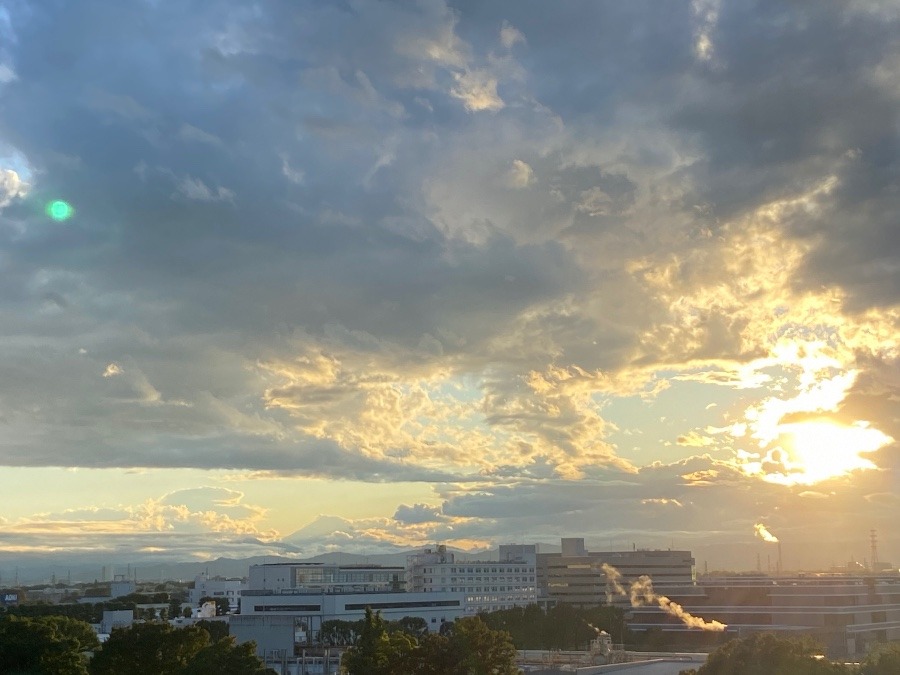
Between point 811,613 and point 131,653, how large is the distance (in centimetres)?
13307

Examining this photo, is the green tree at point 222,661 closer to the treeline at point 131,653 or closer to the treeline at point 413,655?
the treeline at point 131,653

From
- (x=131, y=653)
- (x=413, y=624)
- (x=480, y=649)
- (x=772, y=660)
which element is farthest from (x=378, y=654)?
(x=413, y=624)

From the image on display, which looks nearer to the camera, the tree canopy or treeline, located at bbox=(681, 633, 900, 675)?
treeline, located at bbox=(681, 633, 900, 675)

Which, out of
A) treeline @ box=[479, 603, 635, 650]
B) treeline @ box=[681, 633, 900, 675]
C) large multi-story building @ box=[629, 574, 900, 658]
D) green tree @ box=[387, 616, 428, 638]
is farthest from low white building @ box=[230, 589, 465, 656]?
treeline @ box=[681, 633, 900, 675]

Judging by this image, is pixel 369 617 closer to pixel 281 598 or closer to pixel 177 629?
pixel 177 629

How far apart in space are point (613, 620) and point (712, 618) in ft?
78.0

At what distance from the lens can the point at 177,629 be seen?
233 ft

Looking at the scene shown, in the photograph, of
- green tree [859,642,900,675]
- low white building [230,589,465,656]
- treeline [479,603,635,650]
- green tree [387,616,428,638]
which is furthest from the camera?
low white building [230,589,465,656]

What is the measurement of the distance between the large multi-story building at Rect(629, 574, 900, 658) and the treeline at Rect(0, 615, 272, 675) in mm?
116313

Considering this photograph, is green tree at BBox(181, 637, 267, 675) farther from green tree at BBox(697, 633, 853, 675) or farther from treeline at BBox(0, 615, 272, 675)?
green tree at BBox(697, 633, 853, 675)

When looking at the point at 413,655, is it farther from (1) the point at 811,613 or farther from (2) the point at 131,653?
(1) the point at 811,613

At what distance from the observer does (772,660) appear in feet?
206

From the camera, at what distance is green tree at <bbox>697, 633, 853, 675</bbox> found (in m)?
61.9

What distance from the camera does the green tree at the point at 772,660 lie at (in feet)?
203
